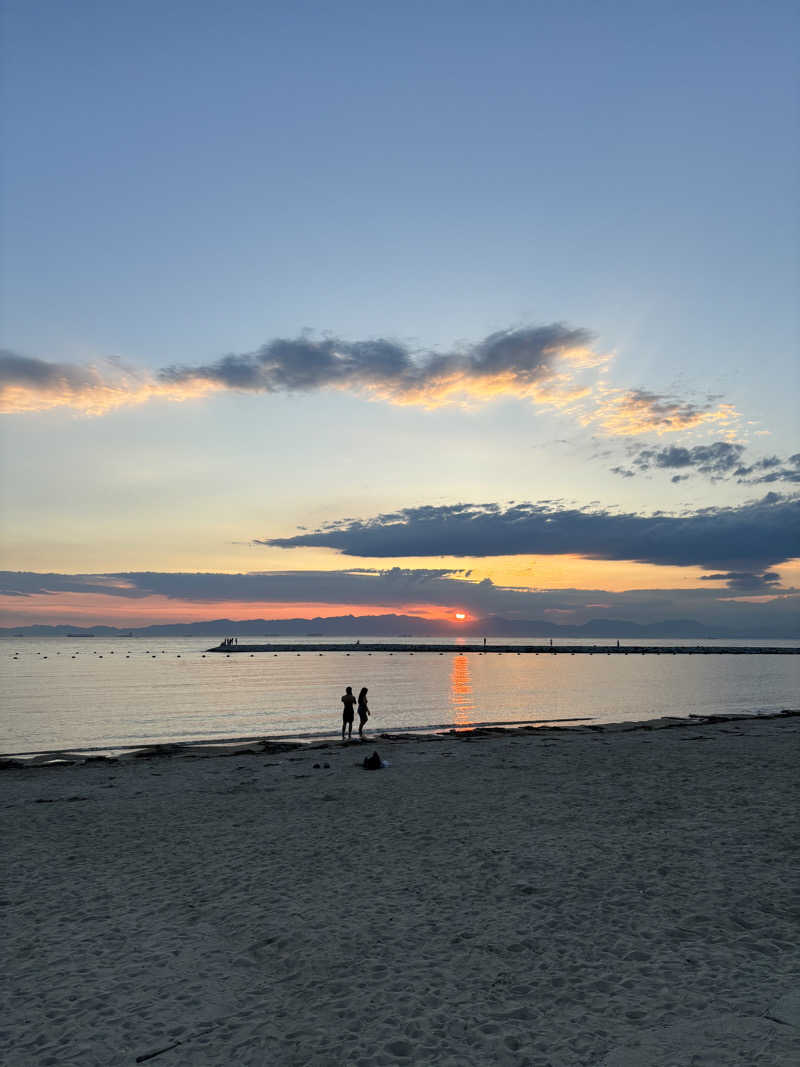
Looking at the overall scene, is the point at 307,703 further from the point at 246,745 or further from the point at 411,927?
the point at 411,927

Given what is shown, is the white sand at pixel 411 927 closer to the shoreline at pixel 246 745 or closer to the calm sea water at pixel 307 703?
the shoreline at pixel 246 745

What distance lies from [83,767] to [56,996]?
20142 millimetres

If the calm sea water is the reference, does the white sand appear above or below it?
above

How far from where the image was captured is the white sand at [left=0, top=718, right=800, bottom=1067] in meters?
7.02

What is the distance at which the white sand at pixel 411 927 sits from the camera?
7.02 m

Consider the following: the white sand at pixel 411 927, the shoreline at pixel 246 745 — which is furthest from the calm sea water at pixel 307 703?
the white sand at pixel 411 927

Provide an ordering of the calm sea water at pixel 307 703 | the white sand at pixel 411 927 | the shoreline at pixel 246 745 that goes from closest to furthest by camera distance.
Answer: the white sand at pixel 411 927 → the shoreline at pixel 246 745 → the calm sea water at pixel 307 703

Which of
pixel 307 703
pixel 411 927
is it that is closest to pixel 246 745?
pixel 411 927

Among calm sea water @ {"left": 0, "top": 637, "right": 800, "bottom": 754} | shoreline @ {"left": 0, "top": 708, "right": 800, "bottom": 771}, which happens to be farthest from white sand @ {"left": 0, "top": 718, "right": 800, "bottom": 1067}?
calm sea water @ {"left": 0, "top": 637, "right": 800, "bottom": 754}

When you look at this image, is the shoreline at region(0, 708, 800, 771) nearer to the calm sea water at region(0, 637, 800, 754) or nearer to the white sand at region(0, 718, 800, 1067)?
the calm sea water at region(0, 637, 800, 754)

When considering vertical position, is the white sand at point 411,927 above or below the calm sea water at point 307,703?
above

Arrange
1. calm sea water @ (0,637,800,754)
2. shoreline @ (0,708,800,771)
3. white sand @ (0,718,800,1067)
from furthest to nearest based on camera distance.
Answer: calm sea water @ (0,637,800,754) < shoreline @ (0,708,800,771) < white sand @ (0,718,800,1067)

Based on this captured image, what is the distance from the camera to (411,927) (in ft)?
32.1

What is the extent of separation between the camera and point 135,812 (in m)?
17.7
